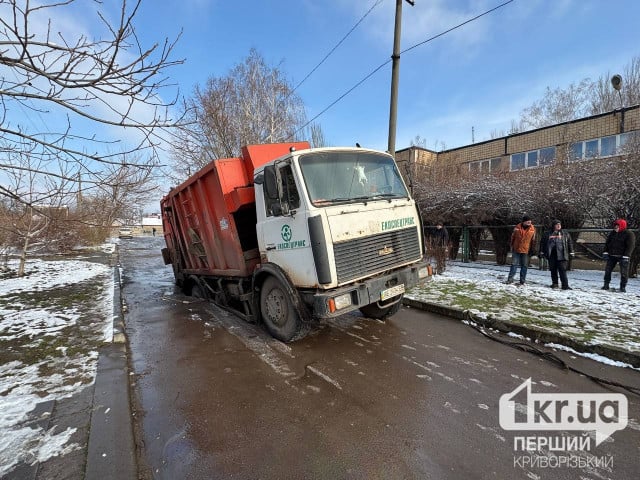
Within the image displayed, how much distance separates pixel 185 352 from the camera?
4598 millimetres

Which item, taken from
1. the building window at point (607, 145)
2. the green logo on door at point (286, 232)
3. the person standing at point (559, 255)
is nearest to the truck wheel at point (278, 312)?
the green logo on door at point (286, 232)

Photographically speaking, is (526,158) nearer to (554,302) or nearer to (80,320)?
(554,302)

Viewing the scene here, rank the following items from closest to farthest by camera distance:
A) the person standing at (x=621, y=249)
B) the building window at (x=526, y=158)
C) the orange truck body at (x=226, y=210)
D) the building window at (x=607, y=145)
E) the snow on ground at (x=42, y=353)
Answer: the snow on ground at (x=42, y=353) < the orange truck body at (x=226, y=210) < the person standing at (x=621, y=249) < the building window at (x=607, y=145) < the building window at (x=526, y=158)

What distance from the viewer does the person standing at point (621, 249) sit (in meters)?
7.02

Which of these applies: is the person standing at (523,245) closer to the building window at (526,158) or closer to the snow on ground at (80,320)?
the snow on ground at (80,320)

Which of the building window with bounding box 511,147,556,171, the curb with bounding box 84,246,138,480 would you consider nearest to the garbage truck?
the curb with bounding box 84,246,138,480

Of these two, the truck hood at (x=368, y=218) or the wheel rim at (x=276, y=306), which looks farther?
the wheel rim at (x=276, y=306)

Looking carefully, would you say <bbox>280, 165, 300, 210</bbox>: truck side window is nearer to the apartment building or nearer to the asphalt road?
the asphalt road

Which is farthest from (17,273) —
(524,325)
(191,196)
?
(524,325)

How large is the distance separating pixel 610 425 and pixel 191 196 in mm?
6813

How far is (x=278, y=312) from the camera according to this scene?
15.6 ft

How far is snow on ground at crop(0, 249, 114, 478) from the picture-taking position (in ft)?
8.42

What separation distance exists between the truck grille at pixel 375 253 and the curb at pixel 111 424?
99.3 inches

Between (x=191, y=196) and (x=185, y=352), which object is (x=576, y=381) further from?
(x=191, y=196)
